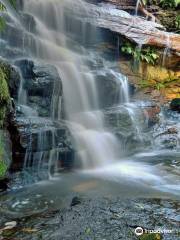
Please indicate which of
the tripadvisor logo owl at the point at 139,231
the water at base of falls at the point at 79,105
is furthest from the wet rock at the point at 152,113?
the tripadvisor logo owl at the point at 139,231

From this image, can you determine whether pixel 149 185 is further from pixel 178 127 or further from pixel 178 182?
pixel 178 127

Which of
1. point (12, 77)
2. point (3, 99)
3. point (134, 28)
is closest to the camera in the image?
point (3, 99)

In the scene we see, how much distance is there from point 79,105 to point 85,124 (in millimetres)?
920

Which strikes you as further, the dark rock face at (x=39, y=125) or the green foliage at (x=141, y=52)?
the green foliage at (x=141, y=52)

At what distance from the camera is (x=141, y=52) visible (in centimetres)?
1301

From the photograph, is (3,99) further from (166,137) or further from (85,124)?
(166,137)

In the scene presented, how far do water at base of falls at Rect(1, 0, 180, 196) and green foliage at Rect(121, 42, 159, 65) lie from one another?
90cm

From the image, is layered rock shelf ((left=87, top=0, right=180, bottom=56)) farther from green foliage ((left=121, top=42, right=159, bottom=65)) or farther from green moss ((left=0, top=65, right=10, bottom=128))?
green moss ((left=0, top=65, right=10, bottom=128))

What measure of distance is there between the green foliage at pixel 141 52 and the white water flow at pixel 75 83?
1.43 m

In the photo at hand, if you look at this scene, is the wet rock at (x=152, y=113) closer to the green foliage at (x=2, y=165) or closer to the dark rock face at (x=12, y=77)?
the dark rock face at (x=12, y=77)

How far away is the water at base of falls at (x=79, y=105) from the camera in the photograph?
7555 mm

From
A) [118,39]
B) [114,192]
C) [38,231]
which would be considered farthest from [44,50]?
[38,231]

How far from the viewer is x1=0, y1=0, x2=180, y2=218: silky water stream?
6961mm

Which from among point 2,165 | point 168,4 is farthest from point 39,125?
point 168,4
